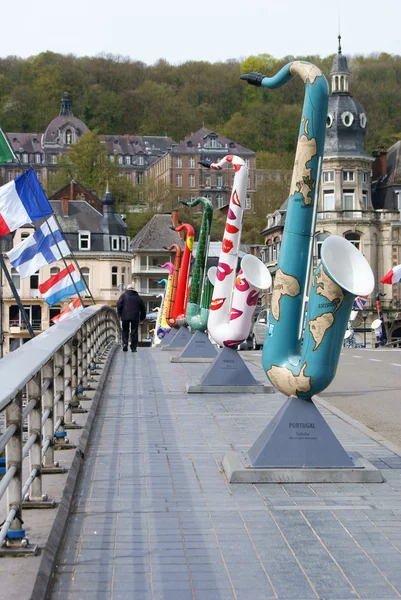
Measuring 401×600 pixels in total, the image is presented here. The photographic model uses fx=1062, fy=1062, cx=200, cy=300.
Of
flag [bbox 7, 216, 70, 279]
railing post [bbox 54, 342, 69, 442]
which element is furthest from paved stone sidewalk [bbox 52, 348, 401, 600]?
flag [bbox 7, 216, 70, 279]

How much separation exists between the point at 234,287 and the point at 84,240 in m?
79.1

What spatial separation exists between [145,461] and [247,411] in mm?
3786

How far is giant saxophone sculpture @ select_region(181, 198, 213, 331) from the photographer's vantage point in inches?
810

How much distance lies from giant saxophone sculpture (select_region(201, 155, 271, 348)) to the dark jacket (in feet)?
29.7

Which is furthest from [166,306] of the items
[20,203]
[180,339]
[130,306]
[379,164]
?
[379,164]

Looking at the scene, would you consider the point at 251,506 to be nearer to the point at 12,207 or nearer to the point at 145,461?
the point at 145,461

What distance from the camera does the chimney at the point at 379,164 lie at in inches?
3504

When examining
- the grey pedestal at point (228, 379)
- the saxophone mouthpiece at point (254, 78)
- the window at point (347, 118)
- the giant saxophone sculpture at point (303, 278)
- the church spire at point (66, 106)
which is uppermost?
the church spire at point (66, 106)

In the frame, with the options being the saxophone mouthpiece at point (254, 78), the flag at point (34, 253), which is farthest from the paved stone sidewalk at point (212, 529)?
the flag at point (34, 253)

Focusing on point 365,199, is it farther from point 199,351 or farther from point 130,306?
point 199,351

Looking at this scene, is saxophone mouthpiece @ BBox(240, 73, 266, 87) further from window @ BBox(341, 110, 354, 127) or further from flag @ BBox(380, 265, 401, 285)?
window @ BBox(341, 110, 354, 127)

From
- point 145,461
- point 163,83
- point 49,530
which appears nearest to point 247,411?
point 145,461

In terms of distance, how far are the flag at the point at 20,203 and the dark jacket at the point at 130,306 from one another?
5755 mm

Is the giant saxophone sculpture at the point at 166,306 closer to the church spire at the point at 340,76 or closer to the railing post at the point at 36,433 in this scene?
the railing post at the point at 36,433
